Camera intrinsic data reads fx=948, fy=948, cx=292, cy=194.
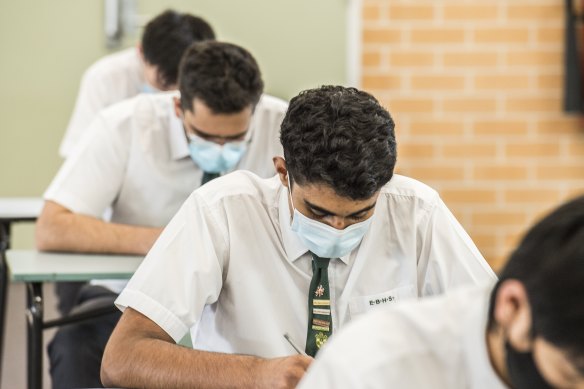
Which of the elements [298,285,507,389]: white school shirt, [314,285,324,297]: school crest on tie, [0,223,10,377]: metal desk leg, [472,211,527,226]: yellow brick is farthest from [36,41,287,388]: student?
[472,211,527,226]: yellow brick

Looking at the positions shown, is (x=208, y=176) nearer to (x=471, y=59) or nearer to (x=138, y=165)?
(x=138, y=165)

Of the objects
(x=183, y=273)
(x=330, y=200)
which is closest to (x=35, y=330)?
(x=183, y=273)

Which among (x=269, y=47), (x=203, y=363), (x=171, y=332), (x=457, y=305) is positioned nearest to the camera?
(x=457, y=305)

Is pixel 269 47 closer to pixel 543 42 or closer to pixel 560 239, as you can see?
pixel 543 42

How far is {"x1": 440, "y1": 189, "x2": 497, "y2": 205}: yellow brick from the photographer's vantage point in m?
4.27

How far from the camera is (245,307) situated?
179cm

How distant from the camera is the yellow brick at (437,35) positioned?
14.0 ft

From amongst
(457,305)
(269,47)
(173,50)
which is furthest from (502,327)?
(269,47)

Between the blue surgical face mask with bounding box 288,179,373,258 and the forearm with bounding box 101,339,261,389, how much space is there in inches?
11.4

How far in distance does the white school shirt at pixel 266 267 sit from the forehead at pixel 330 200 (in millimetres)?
99

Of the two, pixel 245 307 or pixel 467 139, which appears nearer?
pixel 245 307

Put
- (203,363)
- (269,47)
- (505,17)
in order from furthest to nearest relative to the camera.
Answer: (269,47) < (505,17) < (203,363)

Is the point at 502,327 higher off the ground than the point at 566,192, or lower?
higher

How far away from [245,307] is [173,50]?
5.01 feet
